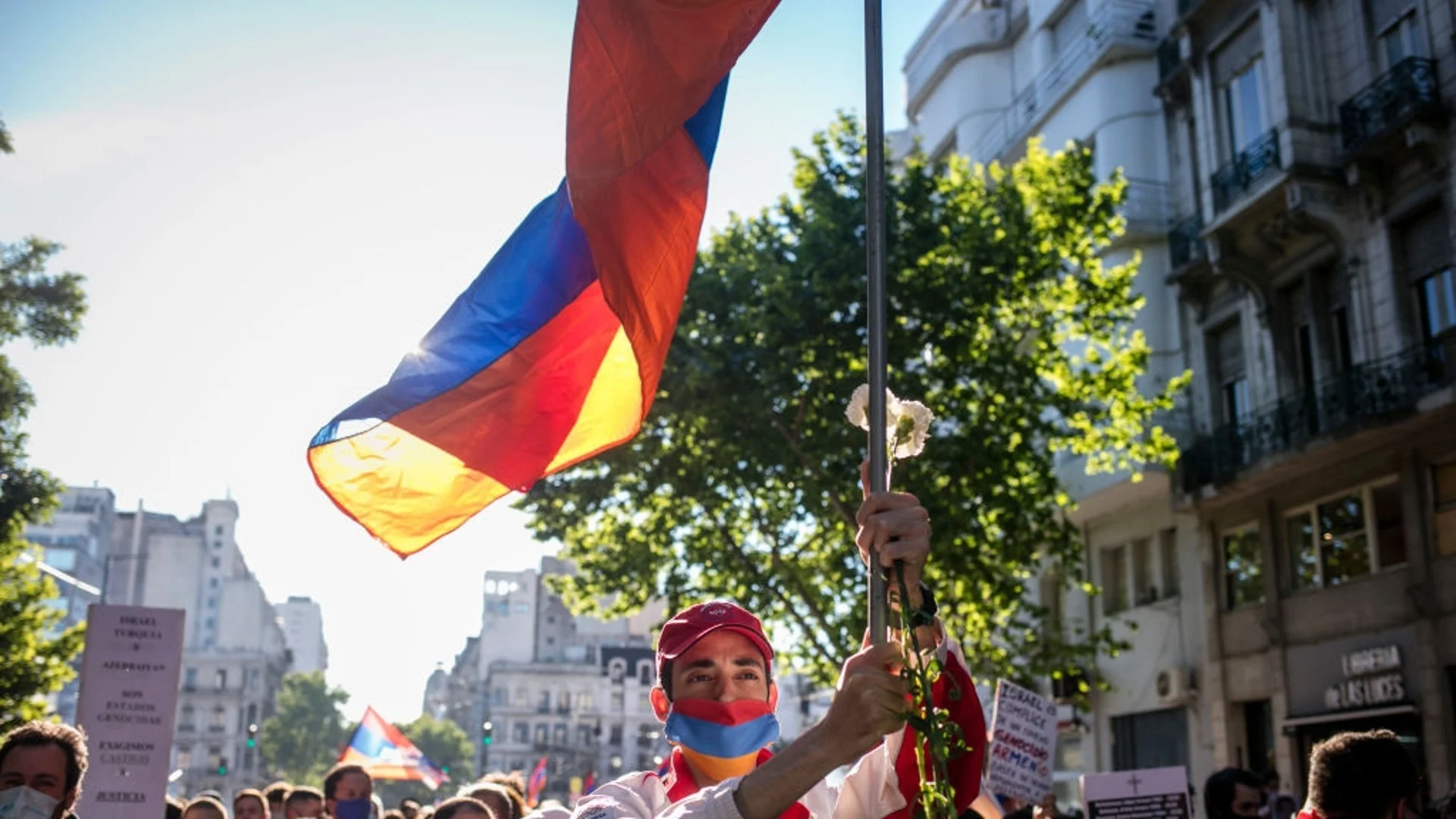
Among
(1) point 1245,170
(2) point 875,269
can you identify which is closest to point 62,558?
(1) point 1245,170

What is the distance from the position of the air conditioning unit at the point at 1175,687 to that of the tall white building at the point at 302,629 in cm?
17156

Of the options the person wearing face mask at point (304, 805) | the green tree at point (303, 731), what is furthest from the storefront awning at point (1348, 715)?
the green tree at point (303, 731)

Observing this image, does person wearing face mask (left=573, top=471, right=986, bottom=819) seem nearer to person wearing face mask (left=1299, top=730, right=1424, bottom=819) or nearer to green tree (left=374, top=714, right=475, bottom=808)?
person wearing face mask (left=1299, top=730, right=1424, bottom=819)

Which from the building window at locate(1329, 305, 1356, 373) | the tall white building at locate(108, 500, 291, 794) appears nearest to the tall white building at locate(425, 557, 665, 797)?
the tall white building at locate(108, 500, 291, 794)

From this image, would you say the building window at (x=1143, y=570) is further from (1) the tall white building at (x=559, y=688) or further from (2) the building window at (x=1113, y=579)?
(1) the tall white building at (x=559, y=688)

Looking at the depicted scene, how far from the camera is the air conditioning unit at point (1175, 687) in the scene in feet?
87.2

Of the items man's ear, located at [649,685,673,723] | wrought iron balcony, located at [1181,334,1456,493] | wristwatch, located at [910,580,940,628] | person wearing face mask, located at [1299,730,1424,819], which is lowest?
person wearing face mask, located at [1299,730,1424,819]

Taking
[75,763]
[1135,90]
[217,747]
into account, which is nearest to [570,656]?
[217,747]

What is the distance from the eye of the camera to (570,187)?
15.2 feet

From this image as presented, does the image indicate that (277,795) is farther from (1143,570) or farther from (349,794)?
(1143,570)

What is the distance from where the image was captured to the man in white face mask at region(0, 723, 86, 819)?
5488 millimetres

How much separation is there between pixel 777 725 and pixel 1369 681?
19.7 metres

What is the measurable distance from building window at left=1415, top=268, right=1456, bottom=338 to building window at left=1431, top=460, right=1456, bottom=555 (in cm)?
174

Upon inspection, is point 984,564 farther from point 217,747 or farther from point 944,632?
point 217,747
